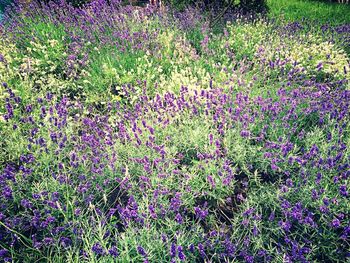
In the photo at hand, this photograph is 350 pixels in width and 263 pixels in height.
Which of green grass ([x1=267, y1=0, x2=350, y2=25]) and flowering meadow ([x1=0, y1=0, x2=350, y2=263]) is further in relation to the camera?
green grass ([x1=267, y1=0, x2=350, y2=25])

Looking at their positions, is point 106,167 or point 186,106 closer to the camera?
point 106,167

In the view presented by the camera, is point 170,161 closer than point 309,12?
Yes

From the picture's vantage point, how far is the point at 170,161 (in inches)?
92.0

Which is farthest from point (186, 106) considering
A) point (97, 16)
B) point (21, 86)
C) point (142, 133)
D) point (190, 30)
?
point (97, 16)

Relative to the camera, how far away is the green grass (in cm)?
709

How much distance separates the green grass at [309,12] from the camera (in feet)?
23.3

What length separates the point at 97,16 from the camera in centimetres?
507

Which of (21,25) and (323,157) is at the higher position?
(21,25)

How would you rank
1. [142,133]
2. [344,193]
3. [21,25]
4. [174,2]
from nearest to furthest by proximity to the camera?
[344,193] → [142,133] → [21,25] → [174,2]

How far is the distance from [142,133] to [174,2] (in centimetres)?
539

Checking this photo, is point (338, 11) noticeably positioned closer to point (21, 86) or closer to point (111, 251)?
point (21, 86)

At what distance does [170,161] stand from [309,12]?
7.42m

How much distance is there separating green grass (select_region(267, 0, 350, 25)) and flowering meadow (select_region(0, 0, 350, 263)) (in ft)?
10.2

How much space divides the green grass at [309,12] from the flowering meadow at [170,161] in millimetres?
3102
